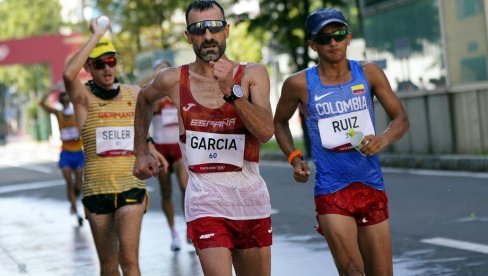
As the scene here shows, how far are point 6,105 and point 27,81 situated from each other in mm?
52325

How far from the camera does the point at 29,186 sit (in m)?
26.0

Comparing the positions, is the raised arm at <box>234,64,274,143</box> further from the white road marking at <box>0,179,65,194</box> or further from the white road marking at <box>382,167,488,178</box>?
the white road marking at <box>0,179,65,194</box>

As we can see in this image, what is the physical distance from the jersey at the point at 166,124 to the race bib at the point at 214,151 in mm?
6880

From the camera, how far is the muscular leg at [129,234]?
7.48 metres

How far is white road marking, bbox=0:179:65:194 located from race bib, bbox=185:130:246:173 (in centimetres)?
1913

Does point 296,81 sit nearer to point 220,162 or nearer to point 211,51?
point 220,162

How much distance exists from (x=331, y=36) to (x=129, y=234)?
200cm

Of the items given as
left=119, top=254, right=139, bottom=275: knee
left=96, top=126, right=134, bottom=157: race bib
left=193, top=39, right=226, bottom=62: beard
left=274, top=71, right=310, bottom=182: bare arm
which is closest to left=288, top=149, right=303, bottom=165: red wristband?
left=274, top=71, right=310, bottom=182: bare arm

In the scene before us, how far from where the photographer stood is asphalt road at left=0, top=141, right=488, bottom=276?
32.6 ft

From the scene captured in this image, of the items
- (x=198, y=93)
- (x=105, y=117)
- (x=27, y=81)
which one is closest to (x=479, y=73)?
(x=105, y=117)

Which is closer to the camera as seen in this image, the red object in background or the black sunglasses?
the black sunglasses

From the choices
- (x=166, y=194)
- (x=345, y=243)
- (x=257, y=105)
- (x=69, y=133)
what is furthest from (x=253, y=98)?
(x=69, y=133)

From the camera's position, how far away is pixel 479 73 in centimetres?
2044

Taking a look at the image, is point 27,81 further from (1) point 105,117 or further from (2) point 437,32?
(1) point 105,117
